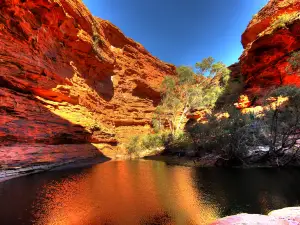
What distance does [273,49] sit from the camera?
26.7 metres

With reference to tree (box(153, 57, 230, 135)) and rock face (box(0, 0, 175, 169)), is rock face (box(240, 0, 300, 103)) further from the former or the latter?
rock face (box(0, 0, 175, 169))

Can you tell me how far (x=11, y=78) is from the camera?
601 inches

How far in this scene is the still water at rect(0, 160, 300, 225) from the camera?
498 cm

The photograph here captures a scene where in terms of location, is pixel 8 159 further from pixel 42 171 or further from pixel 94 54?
pixel 94 54

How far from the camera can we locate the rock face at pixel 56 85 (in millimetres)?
14656

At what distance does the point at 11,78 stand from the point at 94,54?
1255 centimetres

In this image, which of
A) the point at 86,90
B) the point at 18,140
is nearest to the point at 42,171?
the point at 18,140

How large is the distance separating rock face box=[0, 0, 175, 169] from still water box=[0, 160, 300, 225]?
6565 mm

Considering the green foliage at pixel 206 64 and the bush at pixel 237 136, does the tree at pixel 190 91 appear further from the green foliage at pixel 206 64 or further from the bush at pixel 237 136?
the bush at pixel 237 136

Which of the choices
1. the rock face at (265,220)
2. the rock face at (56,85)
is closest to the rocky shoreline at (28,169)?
the rock face at (56,85)

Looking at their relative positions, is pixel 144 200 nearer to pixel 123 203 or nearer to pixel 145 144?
pixel 123 203

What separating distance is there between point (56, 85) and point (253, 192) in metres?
19.5

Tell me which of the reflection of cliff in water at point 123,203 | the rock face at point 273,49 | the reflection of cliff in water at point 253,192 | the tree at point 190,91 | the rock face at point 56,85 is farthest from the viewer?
the tree at point 190,91

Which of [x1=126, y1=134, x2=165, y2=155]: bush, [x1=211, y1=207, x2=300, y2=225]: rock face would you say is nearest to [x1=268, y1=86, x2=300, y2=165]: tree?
[x1=211, y1=207, x2=300, y2=225]: rock face
